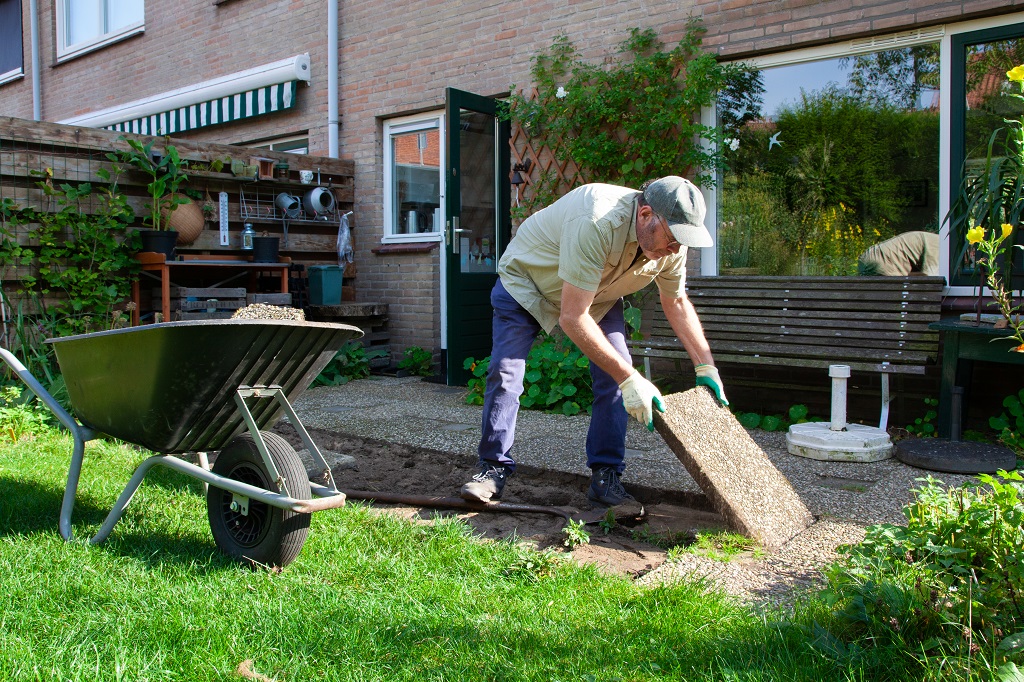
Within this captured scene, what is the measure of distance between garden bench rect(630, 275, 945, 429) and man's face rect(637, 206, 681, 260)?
7.64ft

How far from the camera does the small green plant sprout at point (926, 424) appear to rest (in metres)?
4.96

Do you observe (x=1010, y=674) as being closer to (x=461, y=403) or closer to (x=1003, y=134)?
(x=1003, y=134)

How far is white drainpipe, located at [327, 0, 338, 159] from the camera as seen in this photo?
336 inches

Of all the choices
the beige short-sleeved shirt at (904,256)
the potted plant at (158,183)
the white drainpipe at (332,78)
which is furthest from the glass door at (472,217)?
the beige short-sleeved shirt at (904,256)

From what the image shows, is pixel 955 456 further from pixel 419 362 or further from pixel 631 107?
pixel 419 362

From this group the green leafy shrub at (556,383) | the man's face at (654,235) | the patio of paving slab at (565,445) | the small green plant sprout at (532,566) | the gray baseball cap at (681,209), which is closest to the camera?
the small green plant sprout at (532,566)

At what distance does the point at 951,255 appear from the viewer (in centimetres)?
514

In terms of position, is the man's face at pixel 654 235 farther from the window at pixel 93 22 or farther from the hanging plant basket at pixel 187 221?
the window at pixel 93 22

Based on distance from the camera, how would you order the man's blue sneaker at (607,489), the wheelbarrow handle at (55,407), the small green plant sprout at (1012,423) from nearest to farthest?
1. the wheelbarrow handle at (55,407)
2. the man's blue sneaker at (607,489)
3. the small green plant sprout at (1012,423)

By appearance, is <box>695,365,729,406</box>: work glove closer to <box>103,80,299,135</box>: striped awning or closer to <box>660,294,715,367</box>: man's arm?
<box>660,294,715,367</box>: man's arm

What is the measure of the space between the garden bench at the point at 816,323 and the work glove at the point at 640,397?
230 cm

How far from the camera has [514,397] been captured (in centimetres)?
347

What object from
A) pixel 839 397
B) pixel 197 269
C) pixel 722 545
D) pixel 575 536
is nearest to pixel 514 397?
pixel 575 536

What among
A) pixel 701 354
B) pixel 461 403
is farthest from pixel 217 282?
pixel 701 354
